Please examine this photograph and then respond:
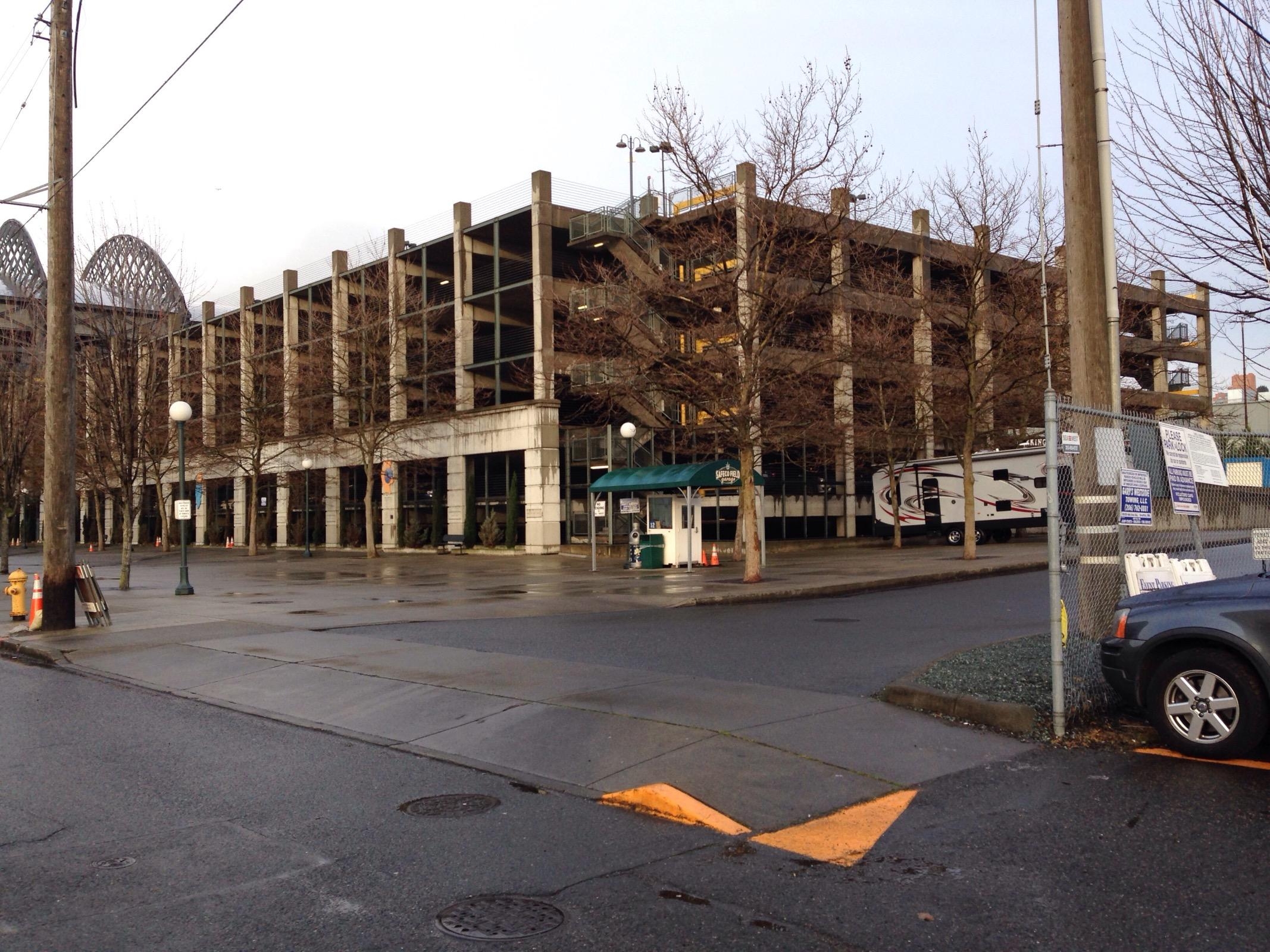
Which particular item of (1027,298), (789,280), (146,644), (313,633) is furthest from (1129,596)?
(1027,298)

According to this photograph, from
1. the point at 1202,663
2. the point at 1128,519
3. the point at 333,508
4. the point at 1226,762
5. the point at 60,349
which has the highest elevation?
the point at 60,349

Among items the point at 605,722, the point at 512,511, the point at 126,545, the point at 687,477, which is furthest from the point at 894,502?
the point at 605,722

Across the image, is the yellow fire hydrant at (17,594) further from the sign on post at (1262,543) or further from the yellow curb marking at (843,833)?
the sign on post at (1262,543)

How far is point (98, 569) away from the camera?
3884cm

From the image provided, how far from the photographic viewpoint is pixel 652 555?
94.9 ft

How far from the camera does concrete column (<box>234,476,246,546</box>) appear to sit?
59.8m

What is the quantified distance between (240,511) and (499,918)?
60.4 meters

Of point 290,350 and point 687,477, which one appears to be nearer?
point 687,477

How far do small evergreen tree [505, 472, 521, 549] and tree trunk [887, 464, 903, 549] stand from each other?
1465 centimetres

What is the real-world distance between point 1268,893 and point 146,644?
13.4 metres

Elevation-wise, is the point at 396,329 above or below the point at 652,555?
above

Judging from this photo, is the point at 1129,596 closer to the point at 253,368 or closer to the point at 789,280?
the point at 789,280

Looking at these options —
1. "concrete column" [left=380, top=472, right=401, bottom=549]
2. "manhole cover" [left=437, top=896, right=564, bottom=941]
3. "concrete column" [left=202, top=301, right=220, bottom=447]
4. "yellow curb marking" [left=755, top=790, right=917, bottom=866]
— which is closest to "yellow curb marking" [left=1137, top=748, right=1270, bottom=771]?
"yellow curb marking" [left=755, top=790, right=917, bottom=866]

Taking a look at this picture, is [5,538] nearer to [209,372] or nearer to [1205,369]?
[209,372]
